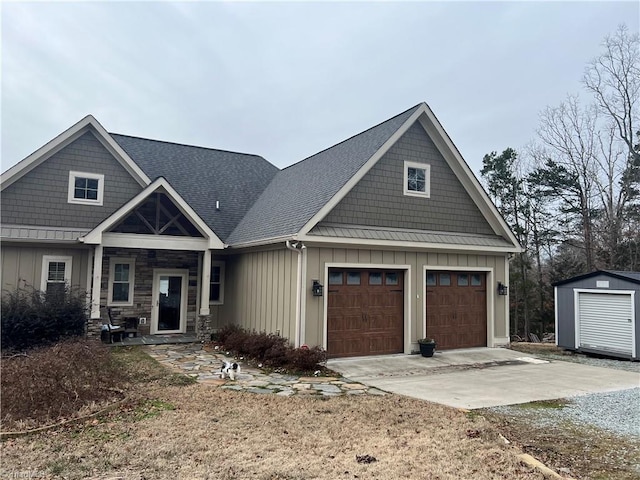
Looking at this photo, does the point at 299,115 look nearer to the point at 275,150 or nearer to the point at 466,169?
the point at 275,150

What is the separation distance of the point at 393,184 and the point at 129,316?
28.7ft

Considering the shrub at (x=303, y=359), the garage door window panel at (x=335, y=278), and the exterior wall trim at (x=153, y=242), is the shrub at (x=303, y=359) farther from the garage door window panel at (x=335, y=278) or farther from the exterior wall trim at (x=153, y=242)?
the exterior wall trim at (x=153, y=242)

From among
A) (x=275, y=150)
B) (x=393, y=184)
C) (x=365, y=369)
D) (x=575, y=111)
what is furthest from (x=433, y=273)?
(x=275, y=150)

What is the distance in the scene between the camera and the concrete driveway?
25.4 ft

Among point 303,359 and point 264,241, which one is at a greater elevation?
point 264,241

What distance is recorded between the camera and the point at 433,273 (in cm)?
1241

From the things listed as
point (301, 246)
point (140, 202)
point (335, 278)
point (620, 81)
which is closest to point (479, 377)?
point (335, 278)

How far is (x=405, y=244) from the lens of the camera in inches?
453

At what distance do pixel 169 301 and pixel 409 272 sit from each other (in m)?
7.65

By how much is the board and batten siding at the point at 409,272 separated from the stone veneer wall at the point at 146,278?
18.6ft

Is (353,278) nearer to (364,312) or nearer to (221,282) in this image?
(364,312)

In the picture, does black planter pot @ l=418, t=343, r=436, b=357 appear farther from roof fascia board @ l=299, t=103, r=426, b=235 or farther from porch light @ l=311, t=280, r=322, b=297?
roof fascia board @ l=299, t=103, r=426, b=235

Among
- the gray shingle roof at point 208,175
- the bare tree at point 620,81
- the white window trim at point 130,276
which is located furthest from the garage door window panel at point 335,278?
the bare tree at point 620,81

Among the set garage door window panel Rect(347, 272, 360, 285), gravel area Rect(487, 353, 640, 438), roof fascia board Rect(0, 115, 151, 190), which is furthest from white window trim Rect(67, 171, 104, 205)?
gravel area Rect(487, 353, 640, 438)
